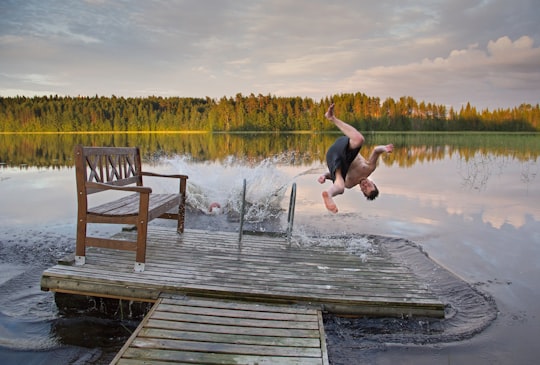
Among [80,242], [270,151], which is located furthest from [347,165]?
[270,151]

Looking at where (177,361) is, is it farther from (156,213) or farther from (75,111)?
(75,111)

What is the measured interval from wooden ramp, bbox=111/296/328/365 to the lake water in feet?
2.52

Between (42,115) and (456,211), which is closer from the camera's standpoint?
(456,211)

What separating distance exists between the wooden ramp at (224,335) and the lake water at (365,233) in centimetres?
77

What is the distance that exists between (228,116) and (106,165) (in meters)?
138

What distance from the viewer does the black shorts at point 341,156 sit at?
4508 mm

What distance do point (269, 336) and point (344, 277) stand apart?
6.27 ft

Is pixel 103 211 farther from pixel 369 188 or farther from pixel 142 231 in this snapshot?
pixel 369 188

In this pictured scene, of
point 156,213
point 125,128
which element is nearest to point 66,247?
point 156,213

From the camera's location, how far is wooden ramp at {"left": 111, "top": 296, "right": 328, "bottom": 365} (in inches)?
154

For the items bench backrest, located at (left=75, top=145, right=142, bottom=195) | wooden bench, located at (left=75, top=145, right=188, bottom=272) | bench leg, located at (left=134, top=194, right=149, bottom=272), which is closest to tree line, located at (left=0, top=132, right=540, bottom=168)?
bench backrest, located at (left=75, top=145, right=142, bottom=195)

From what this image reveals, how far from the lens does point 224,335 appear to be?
14.1ft

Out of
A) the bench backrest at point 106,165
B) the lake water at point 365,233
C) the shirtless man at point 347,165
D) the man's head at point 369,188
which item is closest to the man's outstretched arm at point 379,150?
the shirtless man at point 347,165

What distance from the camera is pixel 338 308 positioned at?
5133mm
